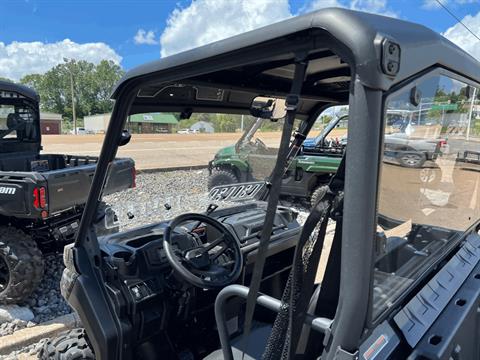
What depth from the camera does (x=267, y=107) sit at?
7.98 feet

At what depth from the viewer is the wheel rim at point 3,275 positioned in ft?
12.7

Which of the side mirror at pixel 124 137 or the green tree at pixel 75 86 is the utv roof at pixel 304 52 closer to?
the side mirror at pixel 124 137

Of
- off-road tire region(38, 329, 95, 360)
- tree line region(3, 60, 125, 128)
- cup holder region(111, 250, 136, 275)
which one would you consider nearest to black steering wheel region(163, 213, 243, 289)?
cup holder region(111, 250, 136, 275)

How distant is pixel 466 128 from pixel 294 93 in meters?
1.21

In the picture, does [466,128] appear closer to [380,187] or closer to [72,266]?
[380,187]

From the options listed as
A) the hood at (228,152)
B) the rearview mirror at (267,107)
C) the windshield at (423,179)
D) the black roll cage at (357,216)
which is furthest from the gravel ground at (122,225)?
the black roll cage at (357,216)

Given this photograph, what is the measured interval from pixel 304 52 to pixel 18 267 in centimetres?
372

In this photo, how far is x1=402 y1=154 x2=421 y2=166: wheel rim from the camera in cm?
130

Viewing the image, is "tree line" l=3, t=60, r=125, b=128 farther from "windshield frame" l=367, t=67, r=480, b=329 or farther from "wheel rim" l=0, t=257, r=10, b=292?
"windshield frame" l=367, t=67, r=480, b=329

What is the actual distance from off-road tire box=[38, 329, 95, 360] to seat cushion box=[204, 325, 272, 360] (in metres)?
A: 0.65

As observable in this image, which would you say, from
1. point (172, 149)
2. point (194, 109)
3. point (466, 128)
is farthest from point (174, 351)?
point (172, 149)

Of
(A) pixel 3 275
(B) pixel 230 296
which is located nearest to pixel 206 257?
(B) pixel 230 296

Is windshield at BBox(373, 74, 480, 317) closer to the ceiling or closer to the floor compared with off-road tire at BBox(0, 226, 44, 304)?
closer to the ceiling

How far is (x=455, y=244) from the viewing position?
185cm
